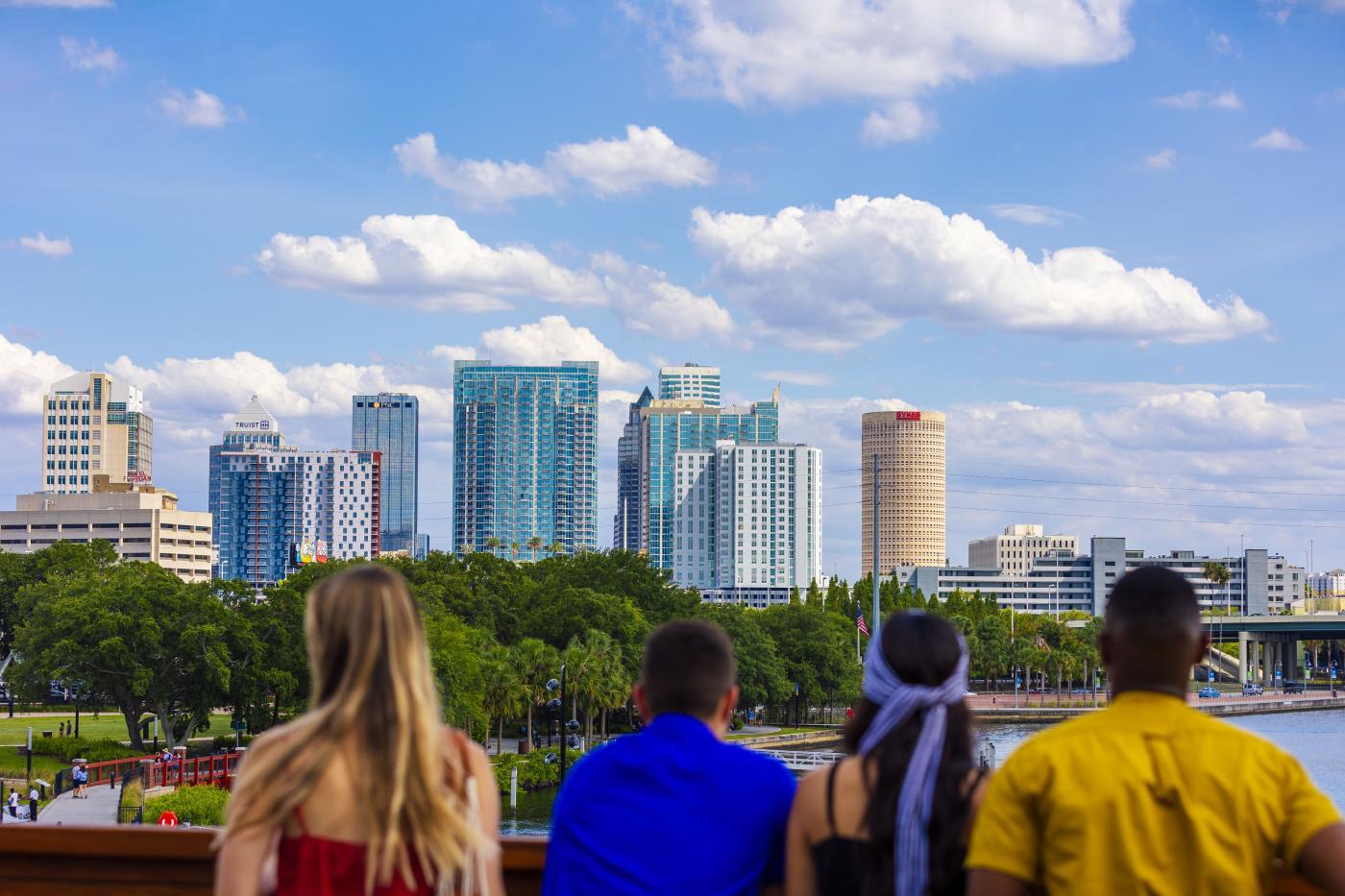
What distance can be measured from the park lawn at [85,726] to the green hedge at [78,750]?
11.3 feet

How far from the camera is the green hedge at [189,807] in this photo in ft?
125

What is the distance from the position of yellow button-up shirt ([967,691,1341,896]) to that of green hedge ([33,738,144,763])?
179 feet

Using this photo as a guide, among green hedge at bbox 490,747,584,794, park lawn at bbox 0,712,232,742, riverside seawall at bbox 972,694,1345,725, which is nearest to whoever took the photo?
green hedge at bbox 490,747,584,794

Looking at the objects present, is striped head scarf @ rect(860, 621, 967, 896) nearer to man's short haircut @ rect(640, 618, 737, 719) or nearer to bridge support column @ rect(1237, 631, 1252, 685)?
man's short haircut @ rect(640, 618, 737, 719)

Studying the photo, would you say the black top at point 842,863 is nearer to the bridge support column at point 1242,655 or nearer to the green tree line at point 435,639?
the green tree line at point 435,639

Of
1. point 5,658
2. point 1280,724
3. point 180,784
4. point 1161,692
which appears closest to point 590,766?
point 1161,692

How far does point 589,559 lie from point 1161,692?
8337 cm

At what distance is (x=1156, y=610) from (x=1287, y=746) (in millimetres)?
84061

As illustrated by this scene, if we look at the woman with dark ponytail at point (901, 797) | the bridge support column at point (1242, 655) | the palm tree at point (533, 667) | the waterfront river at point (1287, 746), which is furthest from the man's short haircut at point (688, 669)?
the bridge support column at point (1242, 655)

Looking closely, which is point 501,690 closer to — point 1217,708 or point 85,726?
point 85,726

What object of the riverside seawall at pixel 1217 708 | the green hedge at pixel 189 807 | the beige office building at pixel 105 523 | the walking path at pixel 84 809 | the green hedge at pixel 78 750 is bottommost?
the riverside seawall at pixel 1217 708

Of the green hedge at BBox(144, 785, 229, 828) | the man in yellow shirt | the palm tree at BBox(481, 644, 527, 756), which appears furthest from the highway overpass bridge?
the man in yellow shirt

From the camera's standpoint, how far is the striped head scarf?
3883 mm

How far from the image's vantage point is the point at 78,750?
176 feet
